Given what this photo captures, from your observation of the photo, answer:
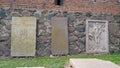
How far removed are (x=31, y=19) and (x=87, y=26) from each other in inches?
81.2

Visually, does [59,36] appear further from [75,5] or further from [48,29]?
[75,5]

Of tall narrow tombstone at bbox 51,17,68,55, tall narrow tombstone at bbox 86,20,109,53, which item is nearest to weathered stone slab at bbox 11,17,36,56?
tall narrow tombstone at bbox 51,17,68,55

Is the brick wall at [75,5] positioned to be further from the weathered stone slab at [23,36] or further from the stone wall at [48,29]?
the weathered stone slab at [23,36]

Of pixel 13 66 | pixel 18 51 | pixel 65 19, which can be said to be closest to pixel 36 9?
pixel 65 19

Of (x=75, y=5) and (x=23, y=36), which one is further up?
(x=75, y=5)

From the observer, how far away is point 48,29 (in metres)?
8.54

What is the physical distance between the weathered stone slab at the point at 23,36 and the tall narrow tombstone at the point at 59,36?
2.30 feet

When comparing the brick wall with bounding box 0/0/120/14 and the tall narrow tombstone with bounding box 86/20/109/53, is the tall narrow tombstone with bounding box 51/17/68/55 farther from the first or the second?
the tall narrow tombstone with bounding box 86/20/109/53

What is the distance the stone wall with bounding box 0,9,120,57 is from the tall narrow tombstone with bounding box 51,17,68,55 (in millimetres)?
162

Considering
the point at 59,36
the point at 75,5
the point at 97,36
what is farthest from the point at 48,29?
the point at 97,36

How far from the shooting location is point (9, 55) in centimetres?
817

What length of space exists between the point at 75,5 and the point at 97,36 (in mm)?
1397

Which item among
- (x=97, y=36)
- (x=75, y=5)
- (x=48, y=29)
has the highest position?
(x=75, y=5)

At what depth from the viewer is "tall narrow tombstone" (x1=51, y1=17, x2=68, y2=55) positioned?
8391 mm
